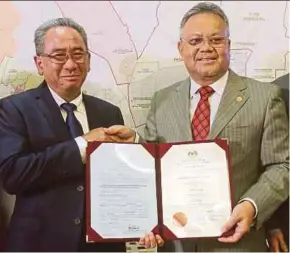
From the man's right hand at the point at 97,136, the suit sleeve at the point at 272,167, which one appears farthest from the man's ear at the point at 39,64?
the suit sleeve at the point at 272,167

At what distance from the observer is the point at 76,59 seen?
1520mm

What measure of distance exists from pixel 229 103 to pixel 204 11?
32 cm

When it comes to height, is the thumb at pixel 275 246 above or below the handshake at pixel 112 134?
below

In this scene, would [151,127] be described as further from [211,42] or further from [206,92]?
[211,42]

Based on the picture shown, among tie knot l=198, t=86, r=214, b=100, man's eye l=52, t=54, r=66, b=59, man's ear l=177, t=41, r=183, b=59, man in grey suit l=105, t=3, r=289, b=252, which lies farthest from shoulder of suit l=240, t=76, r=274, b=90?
man's eye l=52, t=54, r=66, b=59

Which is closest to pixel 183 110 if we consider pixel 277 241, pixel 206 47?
pixel 206 47

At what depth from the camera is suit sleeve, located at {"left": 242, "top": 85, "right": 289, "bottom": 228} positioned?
1.44 meters

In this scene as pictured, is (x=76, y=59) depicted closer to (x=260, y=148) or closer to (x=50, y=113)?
(x=50, y=113)

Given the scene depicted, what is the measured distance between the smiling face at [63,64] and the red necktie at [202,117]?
1.30 feet

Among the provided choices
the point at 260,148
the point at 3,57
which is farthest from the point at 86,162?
the point at 260,148

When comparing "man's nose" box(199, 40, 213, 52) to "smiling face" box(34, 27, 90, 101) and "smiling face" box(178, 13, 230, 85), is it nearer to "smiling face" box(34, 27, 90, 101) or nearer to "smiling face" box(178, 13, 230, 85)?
"smiling face" box(178, 13, 230, 85)

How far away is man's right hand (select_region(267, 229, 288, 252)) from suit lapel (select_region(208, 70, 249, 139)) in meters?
Answer: 0.40

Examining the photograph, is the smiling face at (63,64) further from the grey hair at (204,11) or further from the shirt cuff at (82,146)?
the grey hair at (204,11)

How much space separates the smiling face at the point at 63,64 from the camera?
1497mm
